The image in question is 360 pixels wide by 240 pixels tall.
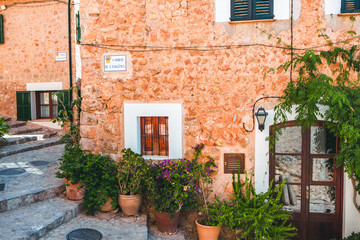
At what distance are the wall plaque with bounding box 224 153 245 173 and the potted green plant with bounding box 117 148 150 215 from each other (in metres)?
1.36

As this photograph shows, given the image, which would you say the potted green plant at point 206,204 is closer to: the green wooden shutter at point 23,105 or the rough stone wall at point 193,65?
the rough stone wall at point 193,65

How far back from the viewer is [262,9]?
14.6 feet

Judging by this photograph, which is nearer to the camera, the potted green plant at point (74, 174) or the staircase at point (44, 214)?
the staircase at point (44, 214)

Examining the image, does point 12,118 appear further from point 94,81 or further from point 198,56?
point 198,56

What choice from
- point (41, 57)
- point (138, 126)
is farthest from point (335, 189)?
point (41, 57)

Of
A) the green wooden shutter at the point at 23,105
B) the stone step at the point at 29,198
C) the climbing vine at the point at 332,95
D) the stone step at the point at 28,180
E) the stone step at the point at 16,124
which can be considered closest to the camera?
the climbing vine at the point at 332,95

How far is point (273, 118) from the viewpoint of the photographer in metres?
4.47

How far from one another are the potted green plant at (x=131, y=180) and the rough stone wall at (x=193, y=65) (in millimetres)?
456

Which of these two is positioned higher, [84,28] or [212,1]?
[212,1]

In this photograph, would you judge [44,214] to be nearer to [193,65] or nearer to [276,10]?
Answer: [193,65]

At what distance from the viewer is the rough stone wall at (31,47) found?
30.7ft

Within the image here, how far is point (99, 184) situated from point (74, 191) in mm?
437

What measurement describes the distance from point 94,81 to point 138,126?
3.80 feet

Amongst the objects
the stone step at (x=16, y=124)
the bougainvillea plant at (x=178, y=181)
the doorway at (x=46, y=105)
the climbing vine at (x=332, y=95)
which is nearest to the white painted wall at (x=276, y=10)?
the climbing vine at (x=332, y=95)
